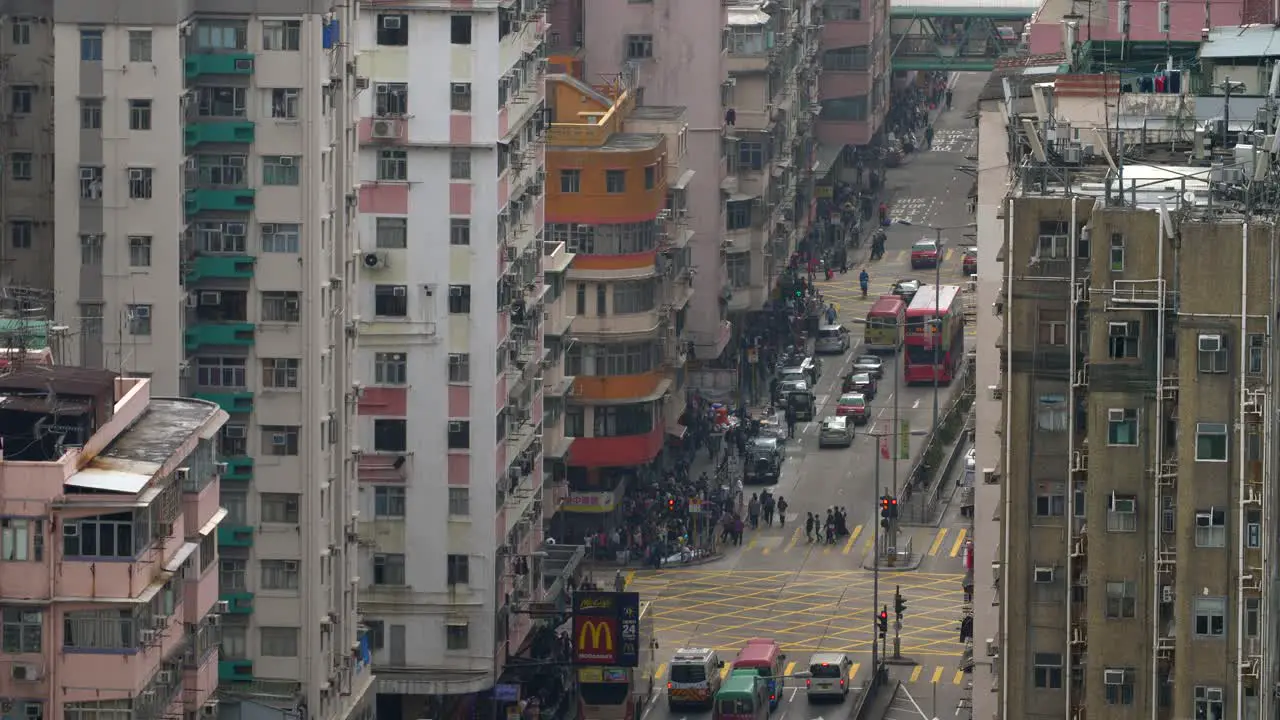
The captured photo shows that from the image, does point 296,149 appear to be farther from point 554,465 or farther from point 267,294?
point 554,465

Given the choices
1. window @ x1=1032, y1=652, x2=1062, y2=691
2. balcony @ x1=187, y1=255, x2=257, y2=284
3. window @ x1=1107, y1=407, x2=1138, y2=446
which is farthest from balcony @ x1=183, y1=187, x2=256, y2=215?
window @ x1=1107, y1=407, x2=1138, y2=446

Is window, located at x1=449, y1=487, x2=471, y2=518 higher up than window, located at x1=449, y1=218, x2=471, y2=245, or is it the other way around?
window, located at x1=449, y1=218, x2=471, y2=245

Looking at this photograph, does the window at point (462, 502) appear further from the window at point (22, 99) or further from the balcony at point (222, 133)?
the window at point (22, 99)

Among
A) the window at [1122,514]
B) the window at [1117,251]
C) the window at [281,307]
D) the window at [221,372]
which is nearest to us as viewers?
the window at [1117,251]

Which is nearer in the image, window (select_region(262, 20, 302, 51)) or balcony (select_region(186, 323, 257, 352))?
window (select_region(262, 20, 302, 51))

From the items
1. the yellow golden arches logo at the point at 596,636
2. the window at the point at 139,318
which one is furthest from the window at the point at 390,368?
the window at the point at 139,318

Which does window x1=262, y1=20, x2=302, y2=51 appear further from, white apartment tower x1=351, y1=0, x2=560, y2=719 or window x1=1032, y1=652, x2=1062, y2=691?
window x1=1032, y1=652, x2=1062, y2=691

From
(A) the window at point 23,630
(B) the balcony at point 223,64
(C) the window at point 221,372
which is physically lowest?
(A) the window at point 23,630
